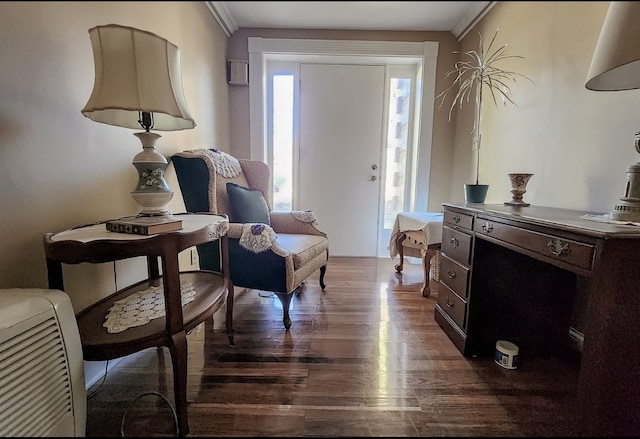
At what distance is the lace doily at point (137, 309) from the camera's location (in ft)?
2.94

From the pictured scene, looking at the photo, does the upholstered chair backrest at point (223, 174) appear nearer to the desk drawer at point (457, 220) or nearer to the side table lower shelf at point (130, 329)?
the side table lower shelf at point (130, 329)

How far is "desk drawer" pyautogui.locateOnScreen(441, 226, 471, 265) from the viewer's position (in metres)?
1.34

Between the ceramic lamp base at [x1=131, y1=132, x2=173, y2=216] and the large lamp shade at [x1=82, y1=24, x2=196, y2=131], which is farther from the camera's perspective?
the ceramic lamp base at [x1=131, y1=132, x2=173, y2=216]

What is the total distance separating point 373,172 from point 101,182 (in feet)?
7.67

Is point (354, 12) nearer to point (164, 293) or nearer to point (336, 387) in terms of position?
point (164, 293)

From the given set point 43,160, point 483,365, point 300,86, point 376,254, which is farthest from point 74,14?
point 376,254

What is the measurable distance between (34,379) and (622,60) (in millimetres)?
1680

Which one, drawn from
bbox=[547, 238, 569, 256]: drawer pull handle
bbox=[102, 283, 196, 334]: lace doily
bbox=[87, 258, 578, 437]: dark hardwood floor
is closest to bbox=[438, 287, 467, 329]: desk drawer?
bbox=[87, 258, 578, 437]: dark hardwood floor

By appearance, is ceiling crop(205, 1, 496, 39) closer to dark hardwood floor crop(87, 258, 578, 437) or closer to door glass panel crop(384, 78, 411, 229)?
Answer: dark hardwood floor crop(87, 258, 578, 437)

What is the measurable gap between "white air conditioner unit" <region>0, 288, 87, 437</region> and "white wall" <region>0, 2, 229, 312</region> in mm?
254

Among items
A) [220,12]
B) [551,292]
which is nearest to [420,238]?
[551,292]

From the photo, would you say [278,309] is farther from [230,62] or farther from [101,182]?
[230,62]

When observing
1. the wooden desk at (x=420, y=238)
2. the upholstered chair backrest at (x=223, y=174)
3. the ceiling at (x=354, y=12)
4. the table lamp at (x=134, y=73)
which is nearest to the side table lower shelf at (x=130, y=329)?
the upholstered chair backrest at (x=223, y=174)

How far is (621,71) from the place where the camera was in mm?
938
